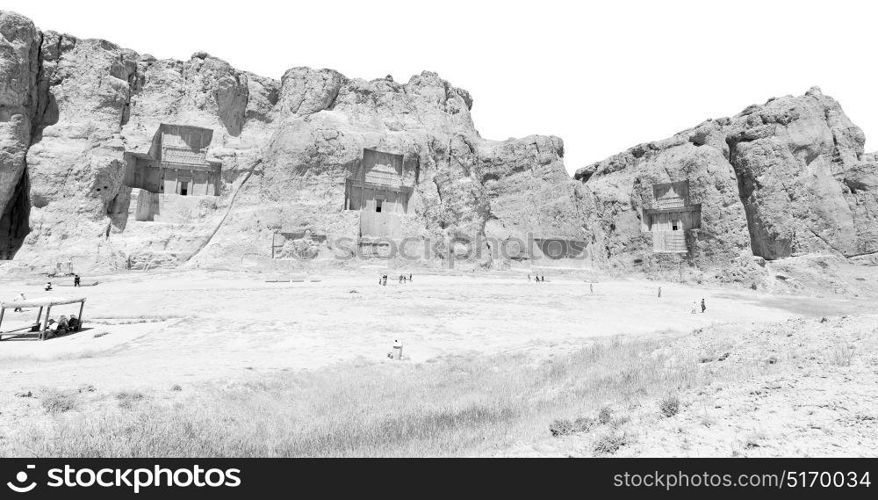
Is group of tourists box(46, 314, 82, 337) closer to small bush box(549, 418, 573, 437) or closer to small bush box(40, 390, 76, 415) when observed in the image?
small bush box(40, 390, 76, 415)

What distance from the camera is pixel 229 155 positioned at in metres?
47.3

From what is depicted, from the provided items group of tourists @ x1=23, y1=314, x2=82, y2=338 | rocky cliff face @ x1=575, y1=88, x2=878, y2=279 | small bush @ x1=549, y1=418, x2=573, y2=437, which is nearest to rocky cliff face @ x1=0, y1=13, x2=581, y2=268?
rocky cliff face @ x1=575, y1=88, x2=878, y2=279

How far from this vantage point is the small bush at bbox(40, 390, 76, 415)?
7723 mm

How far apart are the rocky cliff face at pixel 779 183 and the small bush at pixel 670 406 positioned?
1901 inches

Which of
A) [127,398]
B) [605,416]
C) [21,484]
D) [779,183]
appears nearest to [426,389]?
[605,416]

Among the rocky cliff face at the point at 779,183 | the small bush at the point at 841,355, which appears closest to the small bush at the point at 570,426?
the small bush at the point at 841,355

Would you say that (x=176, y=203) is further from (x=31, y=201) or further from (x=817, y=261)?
(x=817, y=261)

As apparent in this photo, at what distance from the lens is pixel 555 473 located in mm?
4414

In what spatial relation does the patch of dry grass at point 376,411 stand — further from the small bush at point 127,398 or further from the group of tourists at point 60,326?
the group of tourists at point 60,326

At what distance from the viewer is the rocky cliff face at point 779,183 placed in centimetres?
4675

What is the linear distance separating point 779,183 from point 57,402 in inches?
2355

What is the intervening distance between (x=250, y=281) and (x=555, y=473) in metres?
33.4

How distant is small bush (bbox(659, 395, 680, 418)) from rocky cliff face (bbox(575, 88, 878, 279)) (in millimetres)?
48284

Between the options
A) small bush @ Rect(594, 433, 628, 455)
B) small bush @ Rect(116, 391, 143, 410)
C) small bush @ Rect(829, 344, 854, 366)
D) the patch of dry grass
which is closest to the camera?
small bush @ Rect(594, 433, 628, 455)
